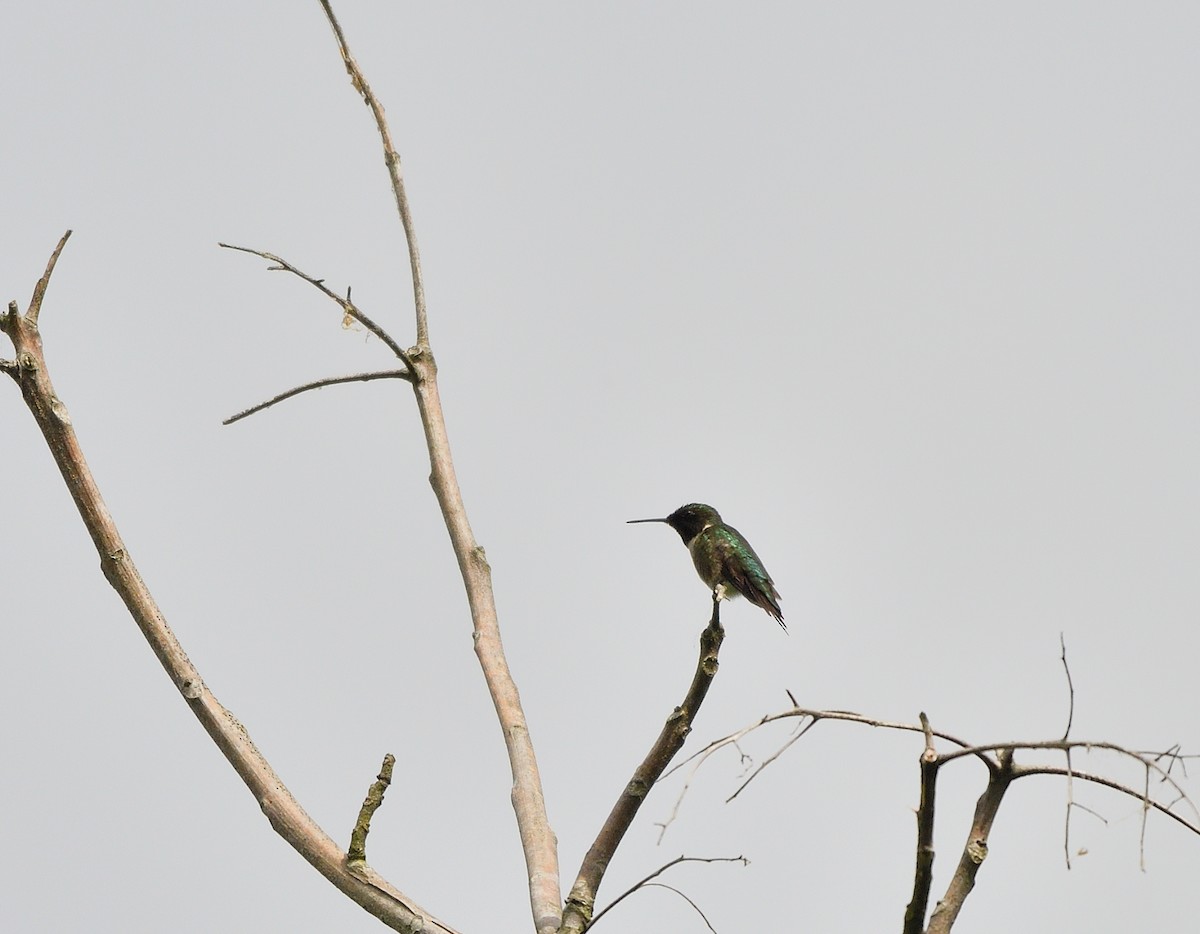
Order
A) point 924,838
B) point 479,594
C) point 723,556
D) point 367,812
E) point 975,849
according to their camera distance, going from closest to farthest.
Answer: point 924,838 → point 975,849 → point 367,812 → point 479,594 → point 723,556

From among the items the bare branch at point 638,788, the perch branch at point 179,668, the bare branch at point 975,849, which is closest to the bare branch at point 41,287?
the perch branch at point 179,668

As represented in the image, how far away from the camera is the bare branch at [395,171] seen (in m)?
6.68

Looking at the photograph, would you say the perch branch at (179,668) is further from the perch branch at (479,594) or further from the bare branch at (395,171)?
the bare branch at (395,171)

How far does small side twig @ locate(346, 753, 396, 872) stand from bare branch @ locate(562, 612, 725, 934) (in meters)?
0.79

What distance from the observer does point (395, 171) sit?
6820 mm

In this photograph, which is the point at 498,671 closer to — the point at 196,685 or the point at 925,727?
the point at 196,685

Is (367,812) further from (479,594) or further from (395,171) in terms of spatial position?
(395,171)

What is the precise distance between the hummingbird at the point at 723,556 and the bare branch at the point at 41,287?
322 inches

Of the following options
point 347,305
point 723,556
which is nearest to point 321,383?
point 347,305

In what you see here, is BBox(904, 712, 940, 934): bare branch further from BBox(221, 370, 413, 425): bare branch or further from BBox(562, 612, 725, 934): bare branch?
BBox(221, 370, 413, 425): bare branch

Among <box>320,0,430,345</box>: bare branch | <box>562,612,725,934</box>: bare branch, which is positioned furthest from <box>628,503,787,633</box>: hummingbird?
<box>562,612,725,934</box>: bare branch

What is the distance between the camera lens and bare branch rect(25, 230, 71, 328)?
4.77 m

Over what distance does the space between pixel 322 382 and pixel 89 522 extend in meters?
1.67

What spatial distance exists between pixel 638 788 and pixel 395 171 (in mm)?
3569
